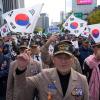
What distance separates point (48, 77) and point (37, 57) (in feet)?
13.6

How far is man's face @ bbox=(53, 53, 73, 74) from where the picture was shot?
350 centimetres

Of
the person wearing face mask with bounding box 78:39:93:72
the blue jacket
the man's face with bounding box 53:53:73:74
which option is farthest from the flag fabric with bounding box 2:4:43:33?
the person wearing face mask with bounding box 78:39:93:72

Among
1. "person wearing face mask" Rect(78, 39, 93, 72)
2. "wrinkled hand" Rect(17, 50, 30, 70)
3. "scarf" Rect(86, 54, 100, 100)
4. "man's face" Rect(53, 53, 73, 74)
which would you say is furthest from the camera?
"person wearing face mask" Rect(78, 39, 93, 72)

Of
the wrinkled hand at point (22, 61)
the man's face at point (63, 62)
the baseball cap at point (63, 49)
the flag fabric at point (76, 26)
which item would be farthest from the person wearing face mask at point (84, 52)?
the flag fabric at point (76, 26)

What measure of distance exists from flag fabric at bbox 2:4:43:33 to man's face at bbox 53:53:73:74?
2651 mm

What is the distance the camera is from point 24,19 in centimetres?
674

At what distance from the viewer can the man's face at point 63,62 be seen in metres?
3.50

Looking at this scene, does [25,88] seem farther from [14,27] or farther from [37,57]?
[37,57]

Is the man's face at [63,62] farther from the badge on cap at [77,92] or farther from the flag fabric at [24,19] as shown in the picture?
the flag fabric at [24,19]

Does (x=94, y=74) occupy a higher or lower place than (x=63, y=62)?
lower

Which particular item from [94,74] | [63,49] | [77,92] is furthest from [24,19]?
[77,92]

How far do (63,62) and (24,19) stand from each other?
10.9 feet

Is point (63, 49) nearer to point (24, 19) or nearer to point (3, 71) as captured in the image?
point (24, 19)

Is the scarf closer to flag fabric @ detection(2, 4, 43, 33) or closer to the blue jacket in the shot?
flag fabric @ detection(2, 4, 43, 33)
